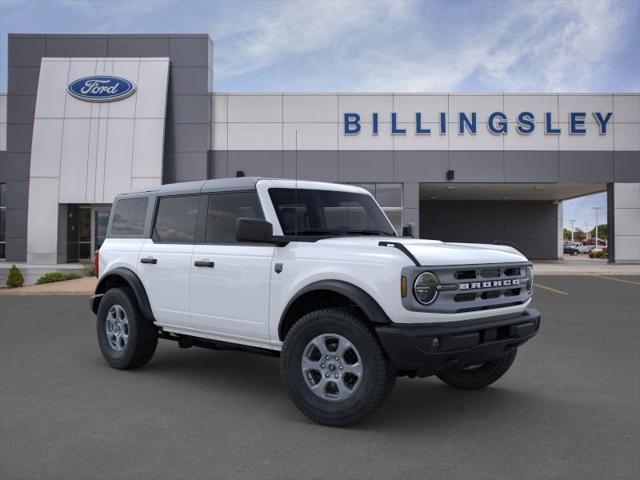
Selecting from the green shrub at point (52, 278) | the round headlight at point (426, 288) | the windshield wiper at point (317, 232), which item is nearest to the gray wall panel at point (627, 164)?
the green shrub at point (52, 278)

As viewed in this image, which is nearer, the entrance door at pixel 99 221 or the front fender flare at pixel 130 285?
the front fender flare at pixel 130 285

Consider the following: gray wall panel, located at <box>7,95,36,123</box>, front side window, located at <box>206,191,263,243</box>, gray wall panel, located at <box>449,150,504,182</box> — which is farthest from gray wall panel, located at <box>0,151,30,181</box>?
front side window, located at <box>206,191,263,243</box>

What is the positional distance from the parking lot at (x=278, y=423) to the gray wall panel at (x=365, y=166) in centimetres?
1987

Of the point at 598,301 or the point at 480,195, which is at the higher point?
the point at 480,195

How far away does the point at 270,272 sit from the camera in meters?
4.91

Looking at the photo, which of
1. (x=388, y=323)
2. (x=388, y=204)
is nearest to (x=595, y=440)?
(x=388, y=323)

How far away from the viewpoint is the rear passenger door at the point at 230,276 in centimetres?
499

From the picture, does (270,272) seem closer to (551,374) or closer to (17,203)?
(551,374)

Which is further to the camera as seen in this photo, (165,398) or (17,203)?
(17,203)

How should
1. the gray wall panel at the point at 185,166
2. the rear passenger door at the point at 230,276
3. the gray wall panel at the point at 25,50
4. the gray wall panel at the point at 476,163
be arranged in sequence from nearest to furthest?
the rear passenger door at the point at 230,276 → the gray wall panel at the point at 185,166 → the gray wall panel at the point at 476,163 → the gray wall panel at the point at 25,50

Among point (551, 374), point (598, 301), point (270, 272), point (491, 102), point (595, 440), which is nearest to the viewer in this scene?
point (595, 440)

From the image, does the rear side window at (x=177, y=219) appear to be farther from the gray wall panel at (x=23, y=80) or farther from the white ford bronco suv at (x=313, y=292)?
the gray wall panel at (x=23, y=80)

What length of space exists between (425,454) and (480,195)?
3308 centimetres

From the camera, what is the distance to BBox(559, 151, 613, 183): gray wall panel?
27.0 m
